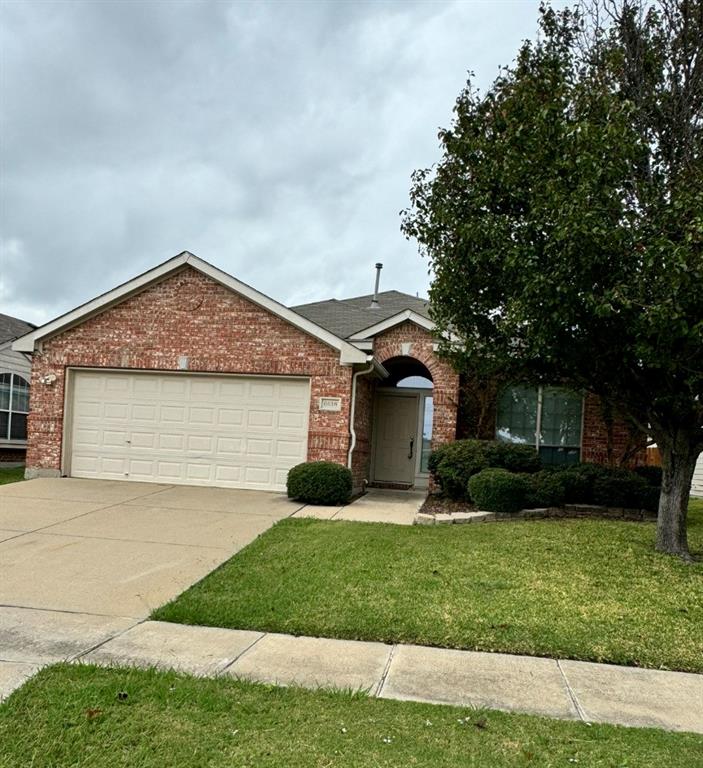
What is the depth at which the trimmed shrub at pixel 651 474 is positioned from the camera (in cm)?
1258

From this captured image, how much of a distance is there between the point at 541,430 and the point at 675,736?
1119cm

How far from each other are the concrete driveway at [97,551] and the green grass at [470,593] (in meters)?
0.50

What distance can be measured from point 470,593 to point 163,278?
9781 mm

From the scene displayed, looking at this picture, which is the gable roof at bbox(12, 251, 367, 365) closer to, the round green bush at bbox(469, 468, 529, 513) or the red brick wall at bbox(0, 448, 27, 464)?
the round green bush at bbox(469, 468, 529, 513)

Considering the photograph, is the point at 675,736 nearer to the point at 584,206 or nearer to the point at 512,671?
the point at 512,671

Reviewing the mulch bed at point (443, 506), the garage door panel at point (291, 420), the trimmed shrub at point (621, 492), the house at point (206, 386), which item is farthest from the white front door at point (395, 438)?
the trimmed shrub at point (621, 492)

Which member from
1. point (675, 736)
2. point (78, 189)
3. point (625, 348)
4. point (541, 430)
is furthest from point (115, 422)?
point (675, 736)

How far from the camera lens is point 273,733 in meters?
3.36

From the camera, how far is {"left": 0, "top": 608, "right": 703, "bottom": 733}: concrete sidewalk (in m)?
3.98

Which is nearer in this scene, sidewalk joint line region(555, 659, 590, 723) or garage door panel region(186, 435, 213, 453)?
sidewalk joint line region(555, 659, 590, 723)

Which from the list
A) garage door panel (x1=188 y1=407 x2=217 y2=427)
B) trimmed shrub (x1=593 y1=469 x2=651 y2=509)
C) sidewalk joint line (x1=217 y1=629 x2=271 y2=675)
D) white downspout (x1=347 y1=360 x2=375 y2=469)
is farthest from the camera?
garage door panel (x1=188 y1=407 x2=217 y2=427)

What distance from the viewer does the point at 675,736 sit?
11.7ft

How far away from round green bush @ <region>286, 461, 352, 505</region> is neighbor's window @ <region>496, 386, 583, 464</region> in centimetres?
470

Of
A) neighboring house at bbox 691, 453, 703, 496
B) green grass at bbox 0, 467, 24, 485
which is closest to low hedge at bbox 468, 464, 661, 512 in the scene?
neighboring house at bbox 691, 453, 703, 496
